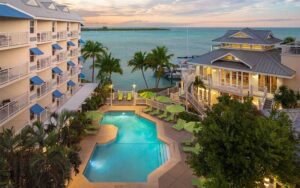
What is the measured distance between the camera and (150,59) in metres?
43.8

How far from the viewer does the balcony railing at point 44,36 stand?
25298 millimetres

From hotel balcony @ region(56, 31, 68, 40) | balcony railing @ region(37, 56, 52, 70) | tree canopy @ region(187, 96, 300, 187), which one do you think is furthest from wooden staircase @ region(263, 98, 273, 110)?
hotel balcony @ region(56, 31, 68, 40)

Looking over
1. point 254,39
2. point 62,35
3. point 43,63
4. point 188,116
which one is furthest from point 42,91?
point 254,39

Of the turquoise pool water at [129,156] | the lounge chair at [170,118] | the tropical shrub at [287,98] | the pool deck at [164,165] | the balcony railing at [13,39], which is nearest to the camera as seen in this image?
the pool deck at [164,165]

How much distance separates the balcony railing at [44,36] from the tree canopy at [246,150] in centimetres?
1889

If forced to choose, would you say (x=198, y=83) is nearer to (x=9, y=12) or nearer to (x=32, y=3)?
(x=32, y=3)

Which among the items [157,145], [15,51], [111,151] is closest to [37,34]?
[15,51]

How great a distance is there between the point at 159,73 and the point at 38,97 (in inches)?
904

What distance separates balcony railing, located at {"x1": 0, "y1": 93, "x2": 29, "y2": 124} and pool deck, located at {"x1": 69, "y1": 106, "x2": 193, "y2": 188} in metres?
5.63

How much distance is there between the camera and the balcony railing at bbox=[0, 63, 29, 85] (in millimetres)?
18312

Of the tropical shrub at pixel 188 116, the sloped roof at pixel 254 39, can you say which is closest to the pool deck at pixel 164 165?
the tropical shrub at pixel 188 116

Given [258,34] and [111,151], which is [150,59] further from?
[111,151]

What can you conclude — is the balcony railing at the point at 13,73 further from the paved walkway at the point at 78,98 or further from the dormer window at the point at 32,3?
the dormer window at the point at 32,3

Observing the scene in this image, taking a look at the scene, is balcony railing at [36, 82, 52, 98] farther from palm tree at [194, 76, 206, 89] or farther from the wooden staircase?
the wooden staircase
